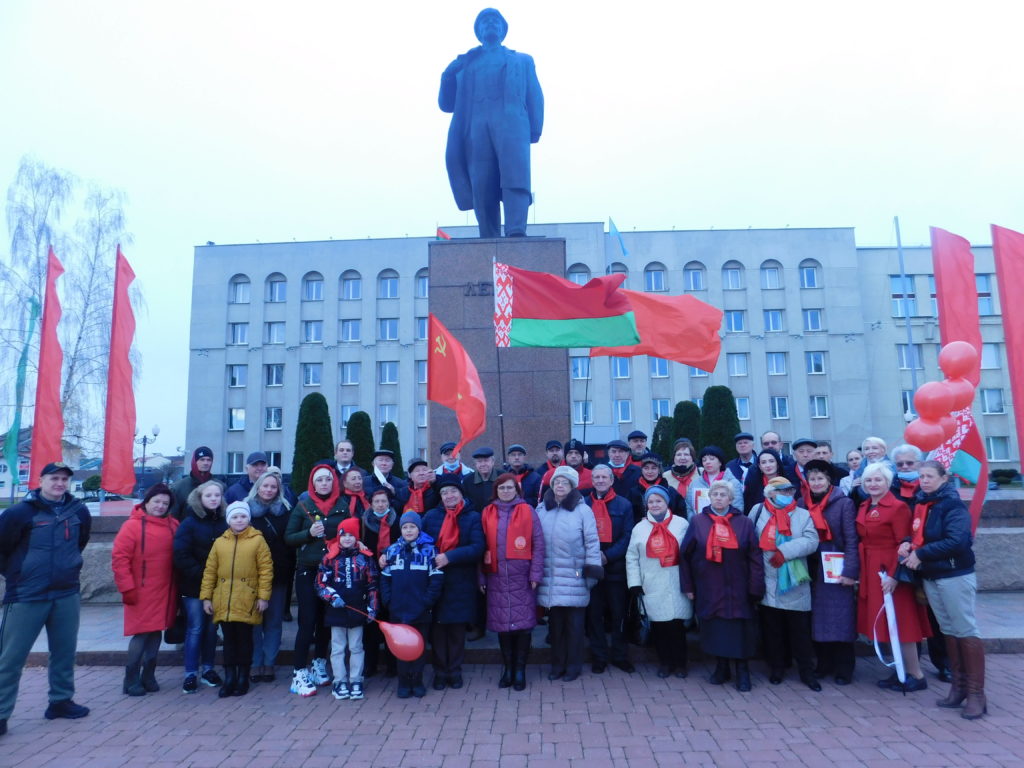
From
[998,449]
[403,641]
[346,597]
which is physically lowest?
[403,641]

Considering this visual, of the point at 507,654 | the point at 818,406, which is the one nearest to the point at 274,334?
the point at 818,406

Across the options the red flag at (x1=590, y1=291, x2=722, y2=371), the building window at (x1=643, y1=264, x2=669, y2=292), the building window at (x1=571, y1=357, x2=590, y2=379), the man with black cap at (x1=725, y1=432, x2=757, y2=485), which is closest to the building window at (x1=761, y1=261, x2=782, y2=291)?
the building window at (x1=643, y1=264, x2=669, y2=292)

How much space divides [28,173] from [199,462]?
900 inches

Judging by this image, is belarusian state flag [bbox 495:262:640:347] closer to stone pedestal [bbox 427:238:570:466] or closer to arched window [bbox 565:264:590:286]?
stone pedestal [bbox 427:238:570:466]

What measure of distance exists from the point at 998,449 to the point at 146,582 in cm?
4235

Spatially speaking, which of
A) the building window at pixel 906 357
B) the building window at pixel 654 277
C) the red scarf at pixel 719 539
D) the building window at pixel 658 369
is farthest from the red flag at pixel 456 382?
the building window at pixel 906 357

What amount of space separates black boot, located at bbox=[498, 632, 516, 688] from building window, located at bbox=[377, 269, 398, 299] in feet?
117

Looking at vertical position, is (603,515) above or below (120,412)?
below

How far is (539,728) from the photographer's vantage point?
4.88 metres

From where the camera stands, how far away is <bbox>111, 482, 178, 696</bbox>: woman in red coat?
18.9 ft

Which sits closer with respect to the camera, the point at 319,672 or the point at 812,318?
the point at 319,672

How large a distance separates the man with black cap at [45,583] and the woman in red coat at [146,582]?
1.36 feet

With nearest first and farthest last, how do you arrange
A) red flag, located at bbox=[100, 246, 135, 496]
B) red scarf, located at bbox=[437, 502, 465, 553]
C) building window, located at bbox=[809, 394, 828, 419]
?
red scarf, located at bbox=[437, 502, 465, 553] < red flag, located at bbox=[100, 246, 135, 496] < building window, located at bbox=[809, 394, 828, 419]

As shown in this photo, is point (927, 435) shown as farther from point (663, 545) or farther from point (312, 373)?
point (312, 373)
